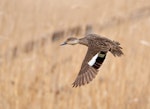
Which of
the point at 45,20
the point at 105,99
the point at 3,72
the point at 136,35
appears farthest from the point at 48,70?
the point at 45,20

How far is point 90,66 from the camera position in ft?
3.89

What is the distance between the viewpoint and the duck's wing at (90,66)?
1140mm

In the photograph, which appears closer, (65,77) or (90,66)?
(90,66)

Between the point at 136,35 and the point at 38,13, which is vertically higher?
the point at 38,13

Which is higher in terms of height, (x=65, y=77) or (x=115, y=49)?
(x=65, y=77)

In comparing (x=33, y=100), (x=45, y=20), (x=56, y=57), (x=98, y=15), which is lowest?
(x=33, y=100)

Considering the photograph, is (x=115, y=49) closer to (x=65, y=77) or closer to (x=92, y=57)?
(x=92, y=57)

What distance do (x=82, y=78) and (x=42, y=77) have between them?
60.9 inches

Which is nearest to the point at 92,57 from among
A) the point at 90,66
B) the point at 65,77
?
the point at 90,66

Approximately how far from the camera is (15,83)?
2521 mm

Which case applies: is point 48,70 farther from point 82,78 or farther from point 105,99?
point 82,78

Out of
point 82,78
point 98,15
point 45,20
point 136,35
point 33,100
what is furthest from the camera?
point 98,15

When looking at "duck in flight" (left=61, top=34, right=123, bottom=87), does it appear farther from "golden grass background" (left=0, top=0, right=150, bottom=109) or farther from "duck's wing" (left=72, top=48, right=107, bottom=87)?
"golden grass background" (left=0, top=0, right=150, bottom=109)

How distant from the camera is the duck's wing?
1.14 meters
